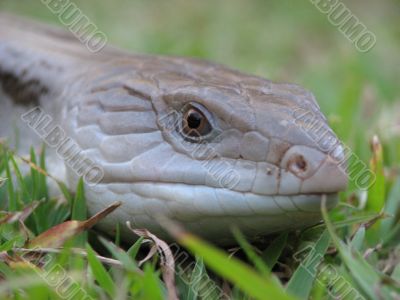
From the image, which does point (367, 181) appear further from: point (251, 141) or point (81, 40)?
point (81, 40)

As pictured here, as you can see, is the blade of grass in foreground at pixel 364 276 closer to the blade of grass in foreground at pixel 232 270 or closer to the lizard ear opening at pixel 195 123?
the blade of grass in foreground at pixel 232 270

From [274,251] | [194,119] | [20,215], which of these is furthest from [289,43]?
[20,215]

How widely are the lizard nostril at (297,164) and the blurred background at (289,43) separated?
140cm

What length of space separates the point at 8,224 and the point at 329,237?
3.56ft

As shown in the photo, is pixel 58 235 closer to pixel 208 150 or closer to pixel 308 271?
pixel 208 150

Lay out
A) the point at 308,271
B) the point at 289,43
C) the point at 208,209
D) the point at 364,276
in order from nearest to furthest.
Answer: the point at 364,276 < the point at 308,271 < the point at 208,209 < the point at 289,43

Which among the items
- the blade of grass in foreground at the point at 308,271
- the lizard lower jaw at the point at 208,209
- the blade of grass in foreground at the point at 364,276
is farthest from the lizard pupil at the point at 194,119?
the blade of grass in foreground at the point at 364,276

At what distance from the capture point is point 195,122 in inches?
97.4

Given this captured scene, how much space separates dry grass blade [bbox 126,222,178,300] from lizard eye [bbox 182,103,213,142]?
38 centimetres

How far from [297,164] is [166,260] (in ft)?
1.66

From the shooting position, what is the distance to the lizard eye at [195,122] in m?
2.44

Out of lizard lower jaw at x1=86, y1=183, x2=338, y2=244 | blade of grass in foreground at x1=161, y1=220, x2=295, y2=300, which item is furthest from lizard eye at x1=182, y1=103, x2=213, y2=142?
blade of grass in foreground at x1=161, y1=220, x2=295, y2=300

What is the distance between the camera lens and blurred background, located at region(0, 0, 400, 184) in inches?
169

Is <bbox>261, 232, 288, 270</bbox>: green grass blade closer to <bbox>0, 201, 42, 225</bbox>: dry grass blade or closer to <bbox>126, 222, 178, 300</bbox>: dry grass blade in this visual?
<bbox>126, 222, 178, 300</bbox>: dry grass blade
